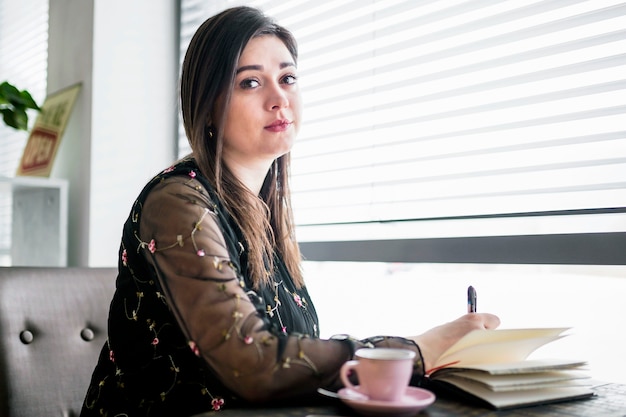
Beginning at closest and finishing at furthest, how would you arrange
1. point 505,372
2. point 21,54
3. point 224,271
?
point 505,372 < point 224,271 < point 21,54

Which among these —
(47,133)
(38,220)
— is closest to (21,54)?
(47,133)

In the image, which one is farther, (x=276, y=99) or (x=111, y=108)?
(x=111, y=108)

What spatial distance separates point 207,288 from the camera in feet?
3.14

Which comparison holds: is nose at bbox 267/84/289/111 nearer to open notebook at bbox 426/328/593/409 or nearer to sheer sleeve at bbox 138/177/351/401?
sheer sleeve at bbox 138/177/351/401

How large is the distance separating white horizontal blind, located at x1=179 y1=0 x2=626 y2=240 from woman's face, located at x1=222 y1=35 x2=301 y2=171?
0.39m

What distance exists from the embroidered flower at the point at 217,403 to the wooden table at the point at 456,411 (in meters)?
0.21

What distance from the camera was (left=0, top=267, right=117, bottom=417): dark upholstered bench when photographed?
1332 millimetres

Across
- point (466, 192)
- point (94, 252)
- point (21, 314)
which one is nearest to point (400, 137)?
point (466, 192)

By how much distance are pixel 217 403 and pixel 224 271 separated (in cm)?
24

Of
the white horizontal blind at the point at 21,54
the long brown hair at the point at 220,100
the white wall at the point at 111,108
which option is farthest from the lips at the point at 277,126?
the white horizontal blind at the point at 21,54

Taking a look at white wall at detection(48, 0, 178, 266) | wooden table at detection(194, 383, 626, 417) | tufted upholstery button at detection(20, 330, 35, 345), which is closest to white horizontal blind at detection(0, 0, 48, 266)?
white wall at detection(48, 0, 178, 266)

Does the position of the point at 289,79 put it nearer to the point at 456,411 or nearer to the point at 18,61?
the point at 456,411

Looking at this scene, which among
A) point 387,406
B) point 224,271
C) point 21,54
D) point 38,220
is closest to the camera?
point 387,406

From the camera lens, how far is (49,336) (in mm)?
1404
